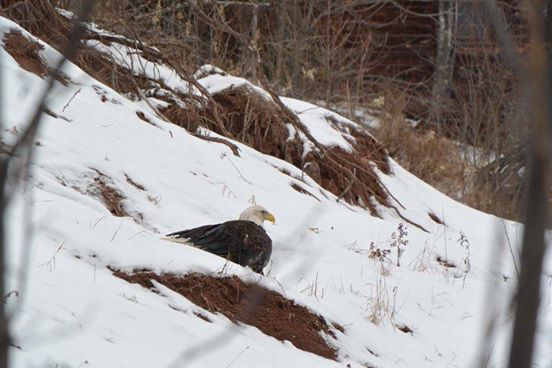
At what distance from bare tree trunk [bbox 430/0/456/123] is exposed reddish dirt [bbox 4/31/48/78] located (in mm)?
10216

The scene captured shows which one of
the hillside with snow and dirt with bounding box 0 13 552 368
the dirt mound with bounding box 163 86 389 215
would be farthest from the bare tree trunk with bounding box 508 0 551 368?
the dirt mound with bounding box 163 86 389 215

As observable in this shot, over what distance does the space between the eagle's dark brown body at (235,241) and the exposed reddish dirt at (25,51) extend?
6.55 feet

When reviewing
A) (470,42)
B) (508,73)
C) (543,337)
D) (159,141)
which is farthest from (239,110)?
(470,42)

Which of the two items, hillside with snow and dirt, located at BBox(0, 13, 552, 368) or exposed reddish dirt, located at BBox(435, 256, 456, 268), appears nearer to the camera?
hillside with snow and dirt, located at BBox(0, 13, 552, 368)

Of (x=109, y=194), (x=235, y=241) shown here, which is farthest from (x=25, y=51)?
(x=235, y=241)

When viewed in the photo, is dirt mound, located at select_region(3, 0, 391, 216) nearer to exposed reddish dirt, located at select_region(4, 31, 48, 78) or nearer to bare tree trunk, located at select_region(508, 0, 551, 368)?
exposed reddish dirt, located at select_region(4, 31, 48, 78)

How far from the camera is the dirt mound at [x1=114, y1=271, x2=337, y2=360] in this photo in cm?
466

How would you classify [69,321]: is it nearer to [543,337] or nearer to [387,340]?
[387,340]

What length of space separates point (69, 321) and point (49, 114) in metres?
2.97

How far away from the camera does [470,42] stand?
16188mm

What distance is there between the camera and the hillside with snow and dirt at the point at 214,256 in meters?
4.01

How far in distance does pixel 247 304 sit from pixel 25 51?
3252 mm

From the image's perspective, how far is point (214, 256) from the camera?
16.9 feet

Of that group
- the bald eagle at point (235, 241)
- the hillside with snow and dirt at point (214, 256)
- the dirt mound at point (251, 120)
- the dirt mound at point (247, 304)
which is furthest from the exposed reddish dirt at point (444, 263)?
the dirt mound at point (247, 304)
